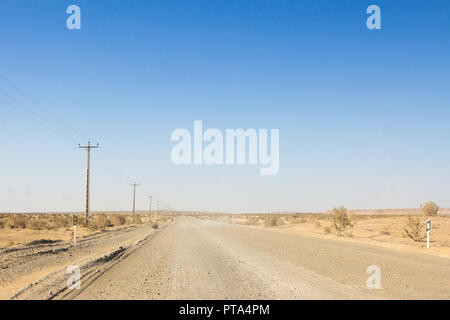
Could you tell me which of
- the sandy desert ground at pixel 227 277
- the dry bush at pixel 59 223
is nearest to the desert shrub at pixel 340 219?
the sandy desert ground at pixel 227 277

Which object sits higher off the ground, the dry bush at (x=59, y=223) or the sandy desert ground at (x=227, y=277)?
the sandy desert ground at (x=227, y=277)

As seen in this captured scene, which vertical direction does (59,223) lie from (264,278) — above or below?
below

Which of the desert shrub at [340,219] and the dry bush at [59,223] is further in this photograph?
the dry bush at [59,223]

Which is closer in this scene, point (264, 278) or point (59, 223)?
point (264, 278)

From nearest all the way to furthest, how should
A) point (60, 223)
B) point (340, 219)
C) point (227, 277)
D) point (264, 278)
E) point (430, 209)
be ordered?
point (264, 278)
point (227, 277)
point (340, 219)
point (60, 223)
point (430, 209)

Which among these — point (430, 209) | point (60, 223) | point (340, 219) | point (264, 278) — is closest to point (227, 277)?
point (264, 278)

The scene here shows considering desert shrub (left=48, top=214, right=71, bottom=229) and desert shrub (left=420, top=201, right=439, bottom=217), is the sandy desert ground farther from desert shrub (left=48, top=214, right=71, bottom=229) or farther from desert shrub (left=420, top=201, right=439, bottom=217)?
desert shrub (left=420, top=201, right=439, bottom=217)

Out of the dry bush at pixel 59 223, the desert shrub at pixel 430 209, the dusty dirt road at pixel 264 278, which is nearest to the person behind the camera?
the dusty dirt road at pixel 264 278

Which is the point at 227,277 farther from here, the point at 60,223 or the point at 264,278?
the point at 60,223

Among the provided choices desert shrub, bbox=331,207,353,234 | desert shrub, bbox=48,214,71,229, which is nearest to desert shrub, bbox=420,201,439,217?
desert shrub, bbox=331,207,353,234

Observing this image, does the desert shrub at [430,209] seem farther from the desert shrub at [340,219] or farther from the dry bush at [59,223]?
the dry bush at [59,223]

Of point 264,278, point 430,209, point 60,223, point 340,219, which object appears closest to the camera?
point 264,278
